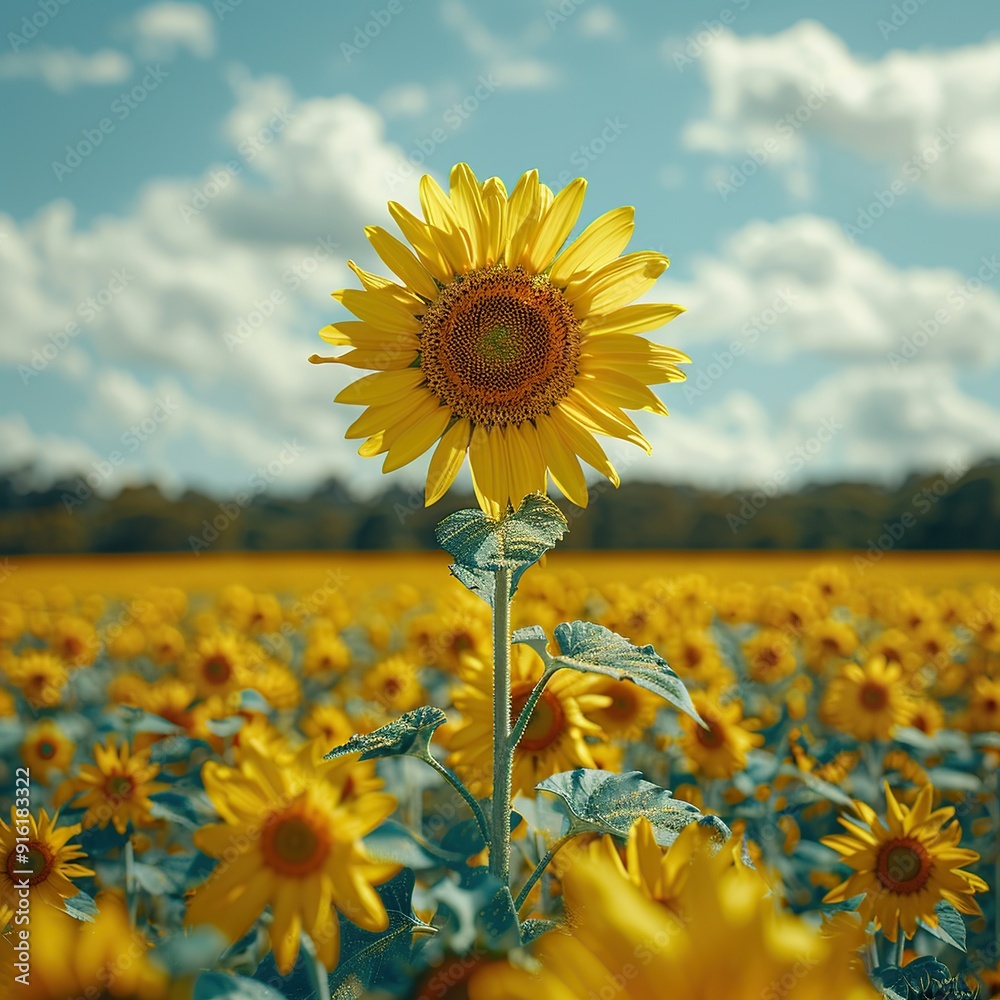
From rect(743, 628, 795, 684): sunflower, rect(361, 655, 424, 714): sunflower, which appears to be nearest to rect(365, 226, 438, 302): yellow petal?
rect(361, 655, 424, 714): sunflower

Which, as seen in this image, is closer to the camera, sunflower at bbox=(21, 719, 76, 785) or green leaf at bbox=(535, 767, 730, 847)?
green leaf at bbox=(535, 767, 730, 847)

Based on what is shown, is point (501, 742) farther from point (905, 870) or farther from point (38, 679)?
point (38, 679)

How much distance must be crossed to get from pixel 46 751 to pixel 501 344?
4312 millimetres

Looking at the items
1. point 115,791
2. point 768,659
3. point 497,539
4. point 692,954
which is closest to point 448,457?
point 497,539

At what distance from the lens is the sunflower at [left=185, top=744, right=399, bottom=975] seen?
1475 mm

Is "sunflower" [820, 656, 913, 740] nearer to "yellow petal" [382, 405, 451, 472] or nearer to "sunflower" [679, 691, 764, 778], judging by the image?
"sunflower" [679, 691, 764, 778]

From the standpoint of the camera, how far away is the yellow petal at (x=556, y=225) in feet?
7.18

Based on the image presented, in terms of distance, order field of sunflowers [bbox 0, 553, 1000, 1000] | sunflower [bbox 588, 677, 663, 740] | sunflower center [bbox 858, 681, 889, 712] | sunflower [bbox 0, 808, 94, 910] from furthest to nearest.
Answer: sunflower center [bbox 858, 681, 889, 712]
sunflower [bbox 588, 677, 663, 740]
sunflower [bbox 0, 808, 94, 910]
field of sunflowers [bbox 0, 553, 1000, 1000]

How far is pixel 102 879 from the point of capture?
4191 mm

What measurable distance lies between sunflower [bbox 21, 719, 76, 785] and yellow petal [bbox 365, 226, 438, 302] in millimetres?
4092

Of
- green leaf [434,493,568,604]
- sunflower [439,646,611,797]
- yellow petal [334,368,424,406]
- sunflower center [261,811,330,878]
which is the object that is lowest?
sunflower [439,646,611,797]

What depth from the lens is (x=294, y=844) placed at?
59.8 inches

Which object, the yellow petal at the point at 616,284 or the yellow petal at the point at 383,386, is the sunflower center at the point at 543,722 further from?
the yellow petal at the point at 616,284

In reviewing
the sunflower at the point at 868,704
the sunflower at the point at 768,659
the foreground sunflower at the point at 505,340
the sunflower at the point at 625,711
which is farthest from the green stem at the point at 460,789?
the sunflower at the point at 768,659
